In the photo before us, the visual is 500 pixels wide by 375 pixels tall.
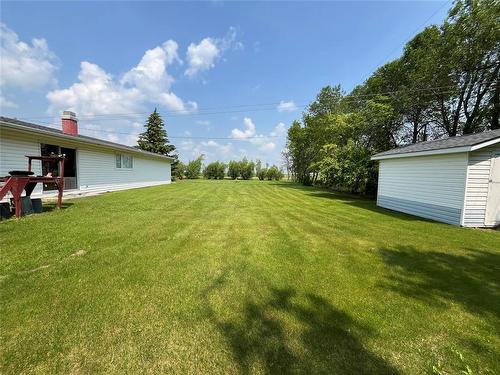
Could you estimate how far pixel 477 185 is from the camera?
7.24 metres

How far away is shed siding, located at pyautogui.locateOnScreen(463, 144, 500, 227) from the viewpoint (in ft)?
23.7

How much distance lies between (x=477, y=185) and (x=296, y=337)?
830cm

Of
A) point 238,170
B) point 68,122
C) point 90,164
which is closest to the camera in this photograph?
point 90,164

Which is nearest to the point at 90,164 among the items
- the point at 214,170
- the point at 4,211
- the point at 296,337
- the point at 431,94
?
the point at 4,211

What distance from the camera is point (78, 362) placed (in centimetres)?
193

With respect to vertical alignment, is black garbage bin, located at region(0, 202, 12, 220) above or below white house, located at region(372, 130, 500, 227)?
below

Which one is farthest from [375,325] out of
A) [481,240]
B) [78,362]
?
[481,240]

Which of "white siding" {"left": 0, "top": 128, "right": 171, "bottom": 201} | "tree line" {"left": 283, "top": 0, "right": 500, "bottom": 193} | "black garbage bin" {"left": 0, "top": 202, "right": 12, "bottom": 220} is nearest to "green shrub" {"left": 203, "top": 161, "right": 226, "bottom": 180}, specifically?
"white siding" {"left": 0, "top": 128, "right": 171, "bottom": 201}

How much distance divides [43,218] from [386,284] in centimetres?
829

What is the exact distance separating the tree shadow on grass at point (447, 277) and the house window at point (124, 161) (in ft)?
55.1

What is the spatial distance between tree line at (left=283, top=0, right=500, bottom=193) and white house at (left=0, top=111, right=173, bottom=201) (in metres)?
14.3

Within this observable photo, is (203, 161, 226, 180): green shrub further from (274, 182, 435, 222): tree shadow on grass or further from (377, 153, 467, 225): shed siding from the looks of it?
(377, 153, 467, 225): shed siding

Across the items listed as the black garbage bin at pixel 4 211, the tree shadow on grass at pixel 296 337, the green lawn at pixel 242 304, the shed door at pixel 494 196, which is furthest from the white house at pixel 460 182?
the black garbage bin at pixel 4 211

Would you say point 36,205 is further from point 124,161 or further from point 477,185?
point 477,185
